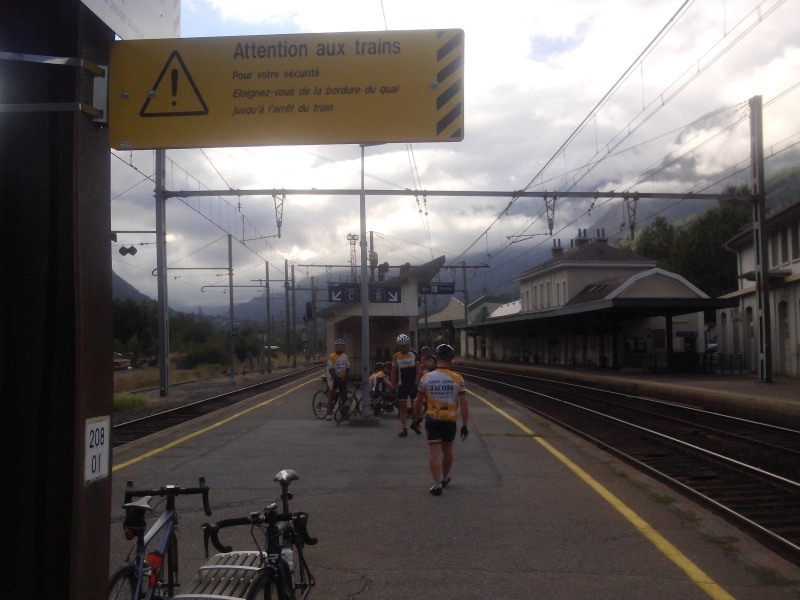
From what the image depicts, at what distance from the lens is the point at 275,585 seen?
14.6 ft

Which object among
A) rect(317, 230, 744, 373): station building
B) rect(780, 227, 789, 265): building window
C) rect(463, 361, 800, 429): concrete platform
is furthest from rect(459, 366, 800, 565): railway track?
rect(780, 227, 789, 265): building window

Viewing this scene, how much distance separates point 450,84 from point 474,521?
4072mm

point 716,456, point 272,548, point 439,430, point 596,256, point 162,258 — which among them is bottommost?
point 716,456

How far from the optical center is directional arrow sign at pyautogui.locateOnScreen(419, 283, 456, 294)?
193 feet

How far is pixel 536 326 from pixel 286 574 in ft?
187

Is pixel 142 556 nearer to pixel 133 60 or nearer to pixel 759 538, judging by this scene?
pixel 133 60

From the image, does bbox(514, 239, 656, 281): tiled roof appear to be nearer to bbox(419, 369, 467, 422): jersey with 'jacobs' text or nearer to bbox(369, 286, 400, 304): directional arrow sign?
bbox(369, 286, 400, 304): directional arrow sign

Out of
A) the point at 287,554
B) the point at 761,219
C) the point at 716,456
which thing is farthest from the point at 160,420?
the point at 761,219

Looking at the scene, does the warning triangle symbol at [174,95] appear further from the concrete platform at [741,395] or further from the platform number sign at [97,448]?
the concrete platform at [741,395]

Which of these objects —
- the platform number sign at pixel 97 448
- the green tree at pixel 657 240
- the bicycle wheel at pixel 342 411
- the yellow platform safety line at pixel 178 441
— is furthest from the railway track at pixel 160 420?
the green tree at pixel 657 240

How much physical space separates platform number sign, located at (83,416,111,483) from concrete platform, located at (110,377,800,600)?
94.7 inches

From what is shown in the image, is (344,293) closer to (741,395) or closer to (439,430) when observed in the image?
(741,395)

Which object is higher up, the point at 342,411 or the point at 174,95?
the point at 174,95

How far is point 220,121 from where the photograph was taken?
5.51 metres
